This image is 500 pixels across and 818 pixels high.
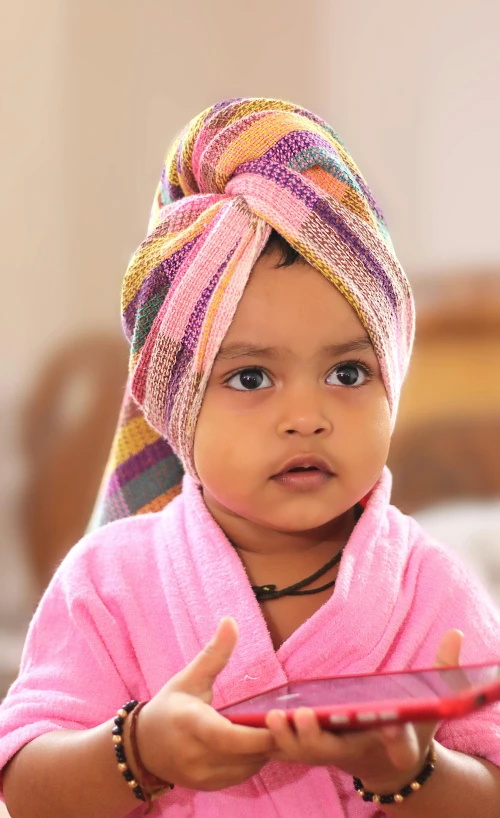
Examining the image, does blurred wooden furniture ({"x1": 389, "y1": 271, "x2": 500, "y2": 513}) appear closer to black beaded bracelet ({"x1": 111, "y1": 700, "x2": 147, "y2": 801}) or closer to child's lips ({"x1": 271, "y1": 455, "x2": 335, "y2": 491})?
child's lips ({"x1": 271, "y1": 455, "x2": 335, "y2": 491})

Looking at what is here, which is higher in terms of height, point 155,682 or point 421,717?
point 421,717

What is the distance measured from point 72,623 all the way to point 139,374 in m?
0.24

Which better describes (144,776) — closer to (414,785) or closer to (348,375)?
(414,785)

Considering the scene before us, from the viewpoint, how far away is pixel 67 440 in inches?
71.4

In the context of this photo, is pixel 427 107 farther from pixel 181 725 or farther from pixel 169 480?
pixel 181 725

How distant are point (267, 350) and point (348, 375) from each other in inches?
3.2

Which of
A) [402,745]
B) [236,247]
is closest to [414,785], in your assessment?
[402,745]

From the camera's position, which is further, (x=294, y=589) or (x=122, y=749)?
(x=294, y=589)

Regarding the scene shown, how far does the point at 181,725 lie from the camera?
2.30 feet

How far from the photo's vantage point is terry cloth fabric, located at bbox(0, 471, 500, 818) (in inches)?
34.0

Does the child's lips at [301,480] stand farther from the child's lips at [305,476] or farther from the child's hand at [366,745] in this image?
the child's hand at [366,745]

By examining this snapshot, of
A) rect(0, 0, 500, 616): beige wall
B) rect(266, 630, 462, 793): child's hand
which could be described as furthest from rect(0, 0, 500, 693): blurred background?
rect(266, 630, 462, 793): child's hand

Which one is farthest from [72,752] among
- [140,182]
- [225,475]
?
[140,182]

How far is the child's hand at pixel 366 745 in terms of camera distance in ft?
2.15
